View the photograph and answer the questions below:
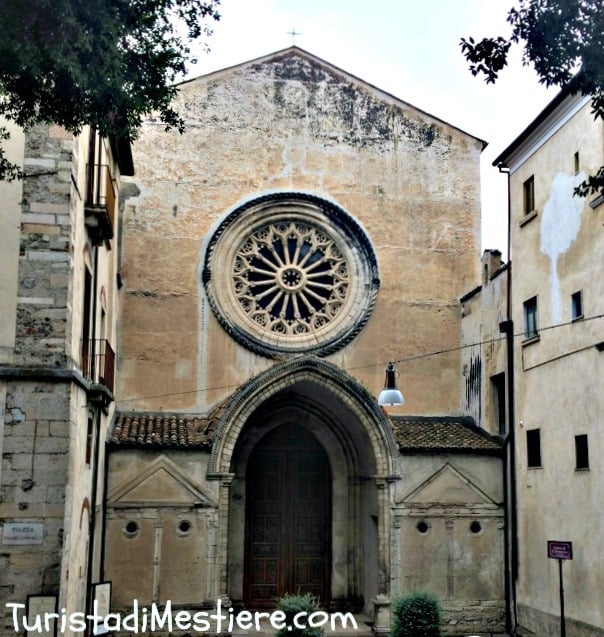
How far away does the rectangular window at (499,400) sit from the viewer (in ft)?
71.6

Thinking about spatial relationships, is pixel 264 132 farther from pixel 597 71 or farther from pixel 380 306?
pixel 597 71

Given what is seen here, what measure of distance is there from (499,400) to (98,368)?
9.50 meters

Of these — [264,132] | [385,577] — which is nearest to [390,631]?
[385,577]

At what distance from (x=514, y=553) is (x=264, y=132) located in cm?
1152

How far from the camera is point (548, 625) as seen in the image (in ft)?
60.7

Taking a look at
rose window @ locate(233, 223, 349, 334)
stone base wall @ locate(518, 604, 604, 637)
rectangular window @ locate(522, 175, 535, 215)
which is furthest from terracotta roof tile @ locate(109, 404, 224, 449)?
rectangular window @ locate(522, 175, 535, 215)

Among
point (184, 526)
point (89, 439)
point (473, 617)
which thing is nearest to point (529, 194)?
point (473, 617)

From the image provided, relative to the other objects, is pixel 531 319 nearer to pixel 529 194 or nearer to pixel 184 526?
pixel 529 194

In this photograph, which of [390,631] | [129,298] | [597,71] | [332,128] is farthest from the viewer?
[332,128]

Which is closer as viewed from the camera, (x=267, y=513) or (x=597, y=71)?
(x=597, y=71)

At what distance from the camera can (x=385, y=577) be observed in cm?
2045

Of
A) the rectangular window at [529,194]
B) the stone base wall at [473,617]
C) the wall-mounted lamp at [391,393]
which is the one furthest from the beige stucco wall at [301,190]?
the wall-mounted lamp at [391,393]

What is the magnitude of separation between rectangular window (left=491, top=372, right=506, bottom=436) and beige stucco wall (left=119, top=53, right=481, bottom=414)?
1.61 m

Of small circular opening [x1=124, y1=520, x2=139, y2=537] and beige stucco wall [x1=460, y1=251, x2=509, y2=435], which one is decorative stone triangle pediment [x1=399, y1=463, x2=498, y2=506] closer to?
beige stucco wall [x1=460, y1=251, x2=509, y2=435]
